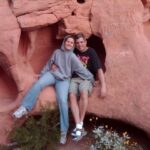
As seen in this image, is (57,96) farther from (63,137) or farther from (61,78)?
(63,137)

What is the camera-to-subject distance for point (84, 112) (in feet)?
16.0

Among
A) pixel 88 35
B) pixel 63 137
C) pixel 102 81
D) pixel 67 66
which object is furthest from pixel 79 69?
pixel 63 137

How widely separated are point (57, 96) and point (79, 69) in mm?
418

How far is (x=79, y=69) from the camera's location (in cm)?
502

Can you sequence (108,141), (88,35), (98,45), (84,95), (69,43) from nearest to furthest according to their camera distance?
(108,141), (84,95), (69,43), (88,35), (98,45)

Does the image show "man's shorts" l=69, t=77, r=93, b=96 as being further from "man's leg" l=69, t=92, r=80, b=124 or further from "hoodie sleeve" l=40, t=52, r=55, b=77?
"hoodie sleeve" l=40, t=52, r=55, b=77

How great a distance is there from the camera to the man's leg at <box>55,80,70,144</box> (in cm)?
487

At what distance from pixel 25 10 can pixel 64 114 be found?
135 centimetres

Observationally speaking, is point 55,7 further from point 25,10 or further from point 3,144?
point 3,144

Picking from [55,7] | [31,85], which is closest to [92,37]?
[55,7]

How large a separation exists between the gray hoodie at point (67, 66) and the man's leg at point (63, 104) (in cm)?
10

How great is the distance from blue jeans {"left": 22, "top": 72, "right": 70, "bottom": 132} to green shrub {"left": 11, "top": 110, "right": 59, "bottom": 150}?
15 centimetres

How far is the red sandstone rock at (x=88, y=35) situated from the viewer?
5012mm

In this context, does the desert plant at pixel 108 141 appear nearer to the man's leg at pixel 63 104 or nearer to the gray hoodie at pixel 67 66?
the man's leg at pixel 63 104
